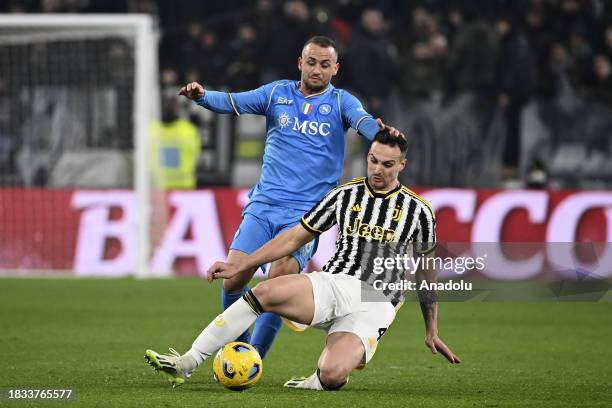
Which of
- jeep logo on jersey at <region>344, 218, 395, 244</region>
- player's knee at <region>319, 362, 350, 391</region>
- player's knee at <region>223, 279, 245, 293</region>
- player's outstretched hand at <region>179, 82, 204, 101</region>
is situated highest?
player's outstretched hand at <region>179, 82, 204, 101</region>

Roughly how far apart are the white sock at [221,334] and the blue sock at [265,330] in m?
0.86

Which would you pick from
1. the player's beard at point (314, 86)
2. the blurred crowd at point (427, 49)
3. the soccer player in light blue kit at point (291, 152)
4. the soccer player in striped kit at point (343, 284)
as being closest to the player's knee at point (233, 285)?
the soccer player in light blue kit at point (291, 152)

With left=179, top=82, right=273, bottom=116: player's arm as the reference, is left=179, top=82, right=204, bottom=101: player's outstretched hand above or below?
above

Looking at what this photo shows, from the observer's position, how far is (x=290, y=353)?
31.0ft

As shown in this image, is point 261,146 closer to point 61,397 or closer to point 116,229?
point 116,229

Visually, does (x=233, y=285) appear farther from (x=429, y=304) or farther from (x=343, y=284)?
(x=429, y=304)

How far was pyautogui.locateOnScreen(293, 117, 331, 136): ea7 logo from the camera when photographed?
26.2 ft

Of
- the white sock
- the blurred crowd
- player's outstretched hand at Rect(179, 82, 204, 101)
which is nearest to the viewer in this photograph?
the white sock

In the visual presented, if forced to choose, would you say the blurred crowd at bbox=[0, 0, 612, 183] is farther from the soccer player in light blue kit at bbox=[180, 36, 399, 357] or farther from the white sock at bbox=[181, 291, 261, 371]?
the white sock at bbox=[181, 291, 261, 371]

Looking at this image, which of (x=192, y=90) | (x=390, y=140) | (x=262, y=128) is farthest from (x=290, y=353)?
(x=262, y=128)

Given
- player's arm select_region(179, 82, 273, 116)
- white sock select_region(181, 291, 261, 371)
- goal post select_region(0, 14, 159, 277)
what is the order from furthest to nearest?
goal post select_region(0, 14, 159, 277)
player's arm select_region(179, 82, 273, 116)
white sock select_region(181, 291, 261, 371)

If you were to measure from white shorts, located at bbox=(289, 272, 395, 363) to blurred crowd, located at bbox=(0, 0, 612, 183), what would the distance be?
30.9 ft

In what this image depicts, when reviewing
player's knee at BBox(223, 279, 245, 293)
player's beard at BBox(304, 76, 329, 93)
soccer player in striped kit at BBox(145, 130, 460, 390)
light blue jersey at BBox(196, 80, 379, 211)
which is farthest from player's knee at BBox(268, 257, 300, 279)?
player's beard at BBox(304, 76, 329, 93)

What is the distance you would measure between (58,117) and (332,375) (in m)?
10.4
